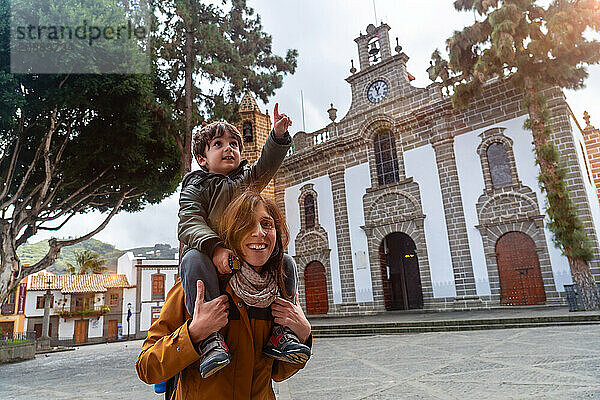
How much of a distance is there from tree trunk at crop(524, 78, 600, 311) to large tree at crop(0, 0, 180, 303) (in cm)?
1128

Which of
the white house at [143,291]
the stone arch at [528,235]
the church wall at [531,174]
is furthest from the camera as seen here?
the white house at [143,291]

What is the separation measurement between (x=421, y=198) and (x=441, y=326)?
6565 mm

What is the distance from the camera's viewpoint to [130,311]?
1158 inches

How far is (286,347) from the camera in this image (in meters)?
1.35

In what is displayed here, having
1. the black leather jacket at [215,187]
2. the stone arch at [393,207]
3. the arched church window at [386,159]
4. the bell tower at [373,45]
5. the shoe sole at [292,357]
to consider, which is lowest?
the shoe sole at [292,357]

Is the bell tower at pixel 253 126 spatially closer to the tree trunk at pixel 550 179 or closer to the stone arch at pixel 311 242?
the stone arch at pixel 311 242

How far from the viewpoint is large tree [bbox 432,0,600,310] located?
11.1 metres

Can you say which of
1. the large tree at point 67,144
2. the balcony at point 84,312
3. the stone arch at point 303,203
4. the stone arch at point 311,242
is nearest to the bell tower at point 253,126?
the stone arch at point 303,203

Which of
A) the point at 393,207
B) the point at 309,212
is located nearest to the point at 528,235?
the point at 393,207

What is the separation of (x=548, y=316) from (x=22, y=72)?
13.8 meters

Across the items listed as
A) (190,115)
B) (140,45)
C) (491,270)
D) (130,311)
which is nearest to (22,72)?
(140,45)

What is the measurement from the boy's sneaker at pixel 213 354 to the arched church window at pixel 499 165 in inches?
581

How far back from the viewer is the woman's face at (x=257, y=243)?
142cm

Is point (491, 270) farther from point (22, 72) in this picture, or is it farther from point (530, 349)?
point (22, 72)
